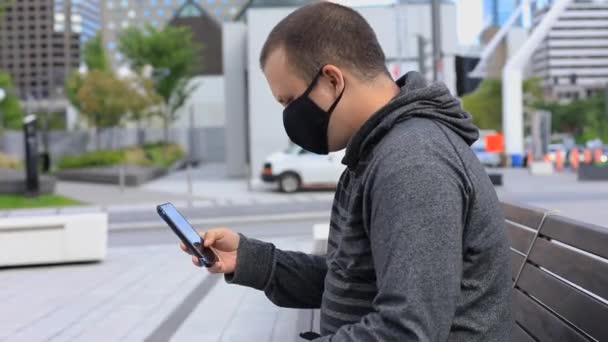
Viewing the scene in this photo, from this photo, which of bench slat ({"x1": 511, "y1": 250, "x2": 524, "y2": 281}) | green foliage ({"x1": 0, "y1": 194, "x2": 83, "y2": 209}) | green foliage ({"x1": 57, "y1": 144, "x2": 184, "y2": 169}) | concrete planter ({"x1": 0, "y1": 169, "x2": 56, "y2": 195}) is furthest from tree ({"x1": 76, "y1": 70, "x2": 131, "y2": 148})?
bench slat ({"x1": 511, "y1": 250, "x2": 524, "y2": 281})

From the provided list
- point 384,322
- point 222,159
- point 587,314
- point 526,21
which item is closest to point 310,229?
point 587,314

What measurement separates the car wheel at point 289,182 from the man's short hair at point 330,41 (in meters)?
22.3

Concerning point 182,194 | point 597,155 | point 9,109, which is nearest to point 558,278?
point 182,194

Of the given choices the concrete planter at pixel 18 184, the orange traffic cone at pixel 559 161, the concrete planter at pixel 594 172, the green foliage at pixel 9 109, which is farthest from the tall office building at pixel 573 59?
the concrete planter at pixel 18 184

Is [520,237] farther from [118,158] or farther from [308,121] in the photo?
[118,158]

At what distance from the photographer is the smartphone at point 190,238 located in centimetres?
226

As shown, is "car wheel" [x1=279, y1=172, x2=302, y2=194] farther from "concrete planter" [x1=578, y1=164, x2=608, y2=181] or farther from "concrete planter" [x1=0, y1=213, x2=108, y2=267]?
"concrete planter" [x1=0, y1=213, x2=108, y2=267]

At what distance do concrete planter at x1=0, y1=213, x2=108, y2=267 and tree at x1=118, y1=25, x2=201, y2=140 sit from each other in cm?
3386

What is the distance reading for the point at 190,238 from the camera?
2.27 metres

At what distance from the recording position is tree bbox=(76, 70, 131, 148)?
3644 cm

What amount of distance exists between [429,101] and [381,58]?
0.15 metres

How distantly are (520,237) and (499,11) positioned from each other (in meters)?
43.2

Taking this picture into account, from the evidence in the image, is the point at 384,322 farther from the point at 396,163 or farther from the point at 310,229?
the point at 310,229

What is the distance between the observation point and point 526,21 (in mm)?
40625
